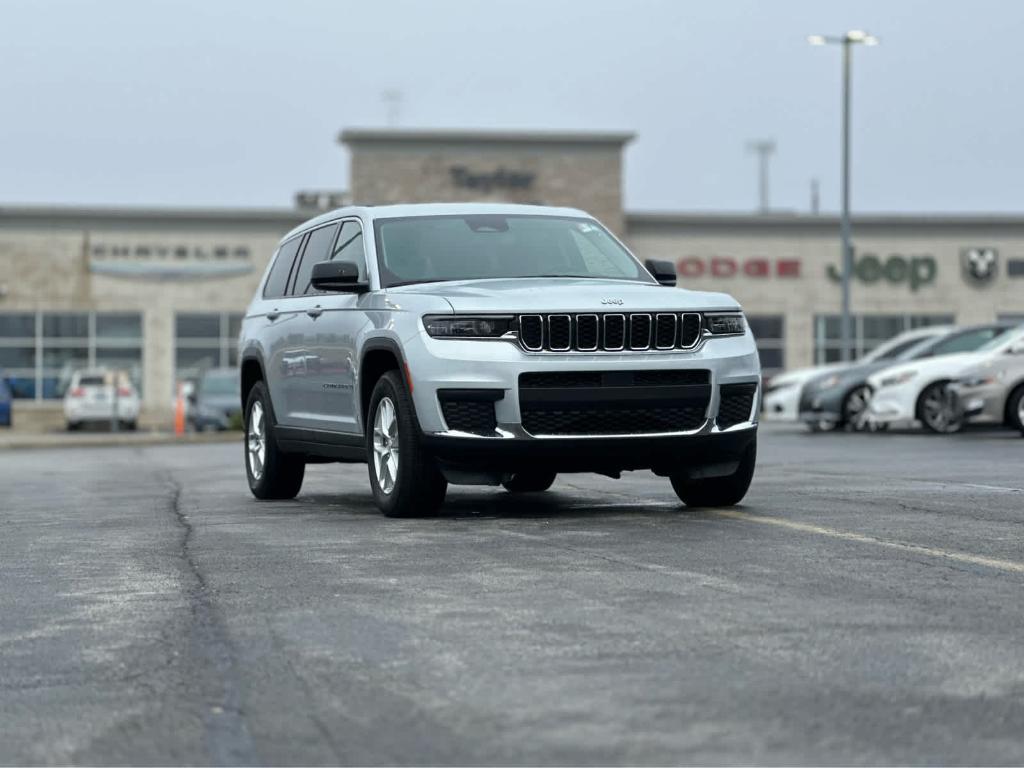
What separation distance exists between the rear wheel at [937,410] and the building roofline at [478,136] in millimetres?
39894

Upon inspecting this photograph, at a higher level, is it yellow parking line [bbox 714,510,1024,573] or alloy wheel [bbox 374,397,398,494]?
alloy wheel [bbox 374,397,398,494]

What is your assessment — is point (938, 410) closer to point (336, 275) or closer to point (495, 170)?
point (336, 275)

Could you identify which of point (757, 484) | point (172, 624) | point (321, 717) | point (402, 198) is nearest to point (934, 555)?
point (172, 624)

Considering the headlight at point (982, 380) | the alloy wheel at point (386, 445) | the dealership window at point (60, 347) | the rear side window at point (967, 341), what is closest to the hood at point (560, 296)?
the alloy wheel at point (386, 445)

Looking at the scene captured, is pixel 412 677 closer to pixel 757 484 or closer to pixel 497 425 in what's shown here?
pixel 497 425

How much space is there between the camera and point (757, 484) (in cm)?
1363

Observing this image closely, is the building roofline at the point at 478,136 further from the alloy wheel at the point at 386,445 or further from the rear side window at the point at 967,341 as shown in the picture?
the alloy wheel at the point at 386,445

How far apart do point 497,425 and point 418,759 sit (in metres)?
5.85

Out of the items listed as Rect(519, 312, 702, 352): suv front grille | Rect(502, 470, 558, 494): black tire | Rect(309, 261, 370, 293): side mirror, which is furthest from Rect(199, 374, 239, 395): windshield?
Rect(519, 312, 702, 352): suv front grille

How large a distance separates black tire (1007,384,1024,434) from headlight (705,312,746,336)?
40.9 feet

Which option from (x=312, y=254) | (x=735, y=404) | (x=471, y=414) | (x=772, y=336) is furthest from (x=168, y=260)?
(x=471, y=414)

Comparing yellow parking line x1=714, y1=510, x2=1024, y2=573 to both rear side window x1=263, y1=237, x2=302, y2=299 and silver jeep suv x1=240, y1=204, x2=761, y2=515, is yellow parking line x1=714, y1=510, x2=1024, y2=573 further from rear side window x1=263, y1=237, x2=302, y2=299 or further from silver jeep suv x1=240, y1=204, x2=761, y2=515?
rear side window x1=263, y1=237, x2=302, y2=299

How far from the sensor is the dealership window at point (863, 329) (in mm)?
64625

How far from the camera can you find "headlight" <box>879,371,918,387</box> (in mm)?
24406
